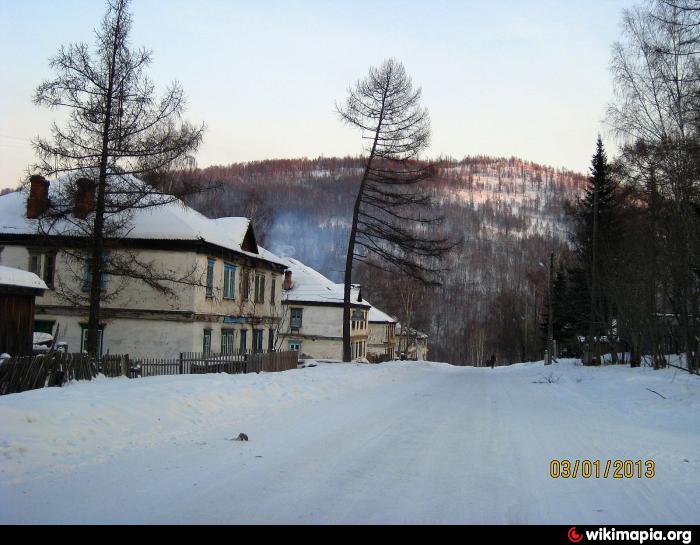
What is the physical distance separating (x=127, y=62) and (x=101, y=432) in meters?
13.9

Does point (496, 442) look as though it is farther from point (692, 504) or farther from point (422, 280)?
point (422, 280)

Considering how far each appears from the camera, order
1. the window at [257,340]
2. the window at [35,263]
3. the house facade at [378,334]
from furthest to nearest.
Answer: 1. the house facade at [378,334]
2. the window at [257,340]
3. the window at [35,263]

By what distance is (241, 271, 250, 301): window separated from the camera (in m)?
32.0

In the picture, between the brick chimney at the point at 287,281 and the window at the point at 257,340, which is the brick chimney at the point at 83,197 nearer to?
the window at the point at 257,340

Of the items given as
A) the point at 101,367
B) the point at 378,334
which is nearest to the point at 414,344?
the point at 378,334

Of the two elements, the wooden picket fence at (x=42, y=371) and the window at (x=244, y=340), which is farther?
the window at (x=244, y=340)

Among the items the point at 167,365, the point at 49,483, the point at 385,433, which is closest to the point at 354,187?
the point at 167,365

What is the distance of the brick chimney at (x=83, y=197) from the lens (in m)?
18.8

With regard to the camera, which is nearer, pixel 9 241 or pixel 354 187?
pixel 9 241

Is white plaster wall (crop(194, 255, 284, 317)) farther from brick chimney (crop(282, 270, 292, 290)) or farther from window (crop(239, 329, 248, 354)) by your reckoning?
brick chimney (crop(282, 270, 292, 290))

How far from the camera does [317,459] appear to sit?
784 centimetres

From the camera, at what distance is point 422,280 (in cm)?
2912
